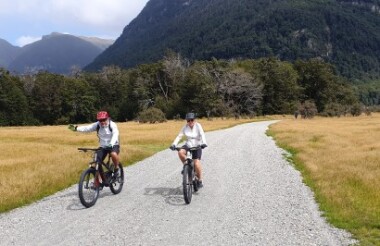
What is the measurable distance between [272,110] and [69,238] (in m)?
114

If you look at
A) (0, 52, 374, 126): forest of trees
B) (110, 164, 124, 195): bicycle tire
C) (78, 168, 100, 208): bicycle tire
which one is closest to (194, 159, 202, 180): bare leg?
(110, 164, 124, 195): bicycle tire

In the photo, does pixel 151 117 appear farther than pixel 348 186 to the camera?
Yes

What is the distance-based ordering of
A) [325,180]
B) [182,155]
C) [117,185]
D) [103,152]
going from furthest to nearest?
[325,180] → [117,185] → [103,152] → [182,155]

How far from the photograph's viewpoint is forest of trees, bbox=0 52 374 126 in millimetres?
110062

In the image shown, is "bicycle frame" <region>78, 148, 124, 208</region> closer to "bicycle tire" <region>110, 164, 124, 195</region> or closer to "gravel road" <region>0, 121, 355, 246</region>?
"bicycle tire" <region>110, 164, 124, 195</region>

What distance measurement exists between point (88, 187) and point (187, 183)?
2.93 metres

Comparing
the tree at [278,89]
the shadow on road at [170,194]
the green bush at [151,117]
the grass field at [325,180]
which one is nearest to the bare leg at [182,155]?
the shadow on road at [170,194]

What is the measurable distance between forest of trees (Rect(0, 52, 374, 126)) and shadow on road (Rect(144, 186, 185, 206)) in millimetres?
89067

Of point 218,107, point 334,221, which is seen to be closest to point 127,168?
point 334,221

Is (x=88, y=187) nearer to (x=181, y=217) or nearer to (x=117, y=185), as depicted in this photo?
(x=117, y=185)

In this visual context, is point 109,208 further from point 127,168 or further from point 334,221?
point 127,168

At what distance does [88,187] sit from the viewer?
12.8 m

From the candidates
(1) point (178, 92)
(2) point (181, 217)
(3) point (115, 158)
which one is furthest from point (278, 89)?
(2) point (181, 217)

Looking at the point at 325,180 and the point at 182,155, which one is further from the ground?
the point at 182,155
